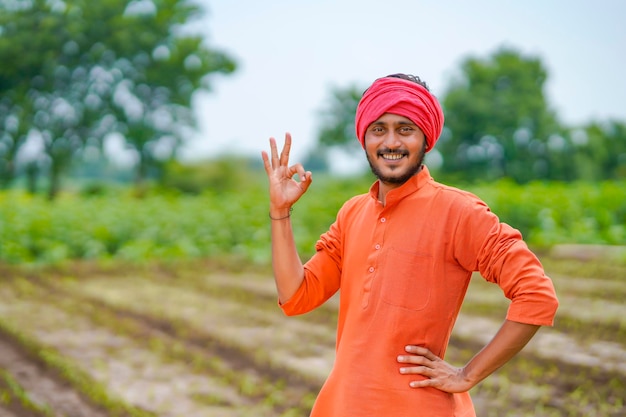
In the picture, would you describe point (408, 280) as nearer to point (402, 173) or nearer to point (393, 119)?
point (402, 173)

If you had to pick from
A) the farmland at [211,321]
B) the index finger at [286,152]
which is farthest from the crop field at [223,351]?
the index finger at [286,152]

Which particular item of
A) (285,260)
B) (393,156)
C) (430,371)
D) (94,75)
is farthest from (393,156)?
(94,75)

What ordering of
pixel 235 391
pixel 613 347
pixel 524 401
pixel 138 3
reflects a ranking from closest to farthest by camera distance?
pixel 524 401 < pixel 235 391 < pixel 613 347 < pixel 138 3

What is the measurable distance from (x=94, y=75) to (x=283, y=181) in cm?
2834

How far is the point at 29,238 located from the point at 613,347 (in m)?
8.14

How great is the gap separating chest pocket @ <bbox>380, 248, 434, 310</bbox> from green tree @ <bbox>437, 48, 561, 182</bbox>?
33.5 meters

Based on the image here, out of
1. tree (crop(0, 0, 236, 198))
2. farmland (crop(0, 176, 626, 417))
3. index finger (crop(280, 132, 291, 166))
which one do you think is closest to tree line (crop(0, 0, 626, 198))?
tree (crop(0, 0, 236, 198))

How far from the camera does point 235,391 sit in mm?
4766

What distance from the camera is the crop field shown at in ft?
14.7

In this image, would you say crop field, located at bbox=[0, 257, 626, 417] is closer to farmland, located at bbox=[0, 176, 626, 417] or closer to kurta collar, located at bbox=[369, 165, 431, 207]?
farmland, located at bbox=[0, 176, 626, 417]

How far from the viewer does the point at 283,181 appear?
2.06 m

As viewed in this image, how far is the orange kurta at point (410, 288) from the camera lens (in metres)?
1.79

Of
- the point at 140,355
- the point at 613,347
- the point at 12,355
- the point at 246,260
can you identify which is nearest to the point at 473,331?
the point at 613,347

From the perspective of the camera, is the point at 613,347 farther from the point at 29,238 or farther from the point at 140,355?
the point at 29,238
